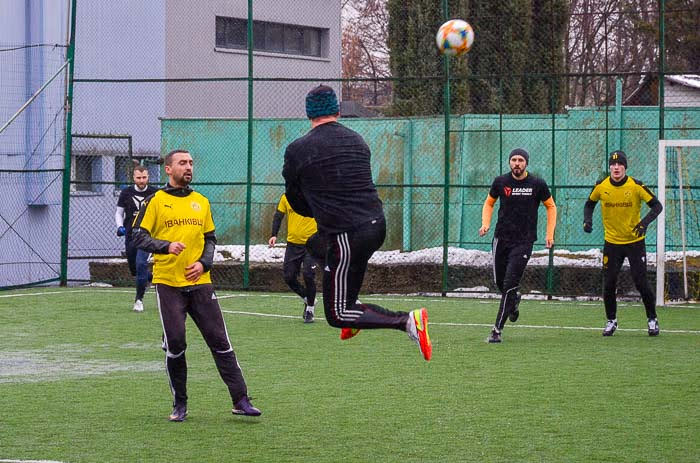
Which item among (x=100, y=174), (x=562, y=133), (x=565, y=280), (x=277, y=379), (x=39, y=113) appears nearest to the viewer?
(x=277, y=379)

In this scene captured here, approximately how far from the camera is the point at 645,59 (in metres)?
35.5

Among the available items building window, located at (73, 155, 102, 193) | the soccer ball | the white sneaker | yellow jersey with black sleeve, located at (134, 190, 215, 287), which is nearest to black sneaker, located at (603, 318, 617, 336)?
the soccer ball

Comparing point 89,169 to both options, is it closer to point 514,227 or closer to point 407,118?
point 407,118

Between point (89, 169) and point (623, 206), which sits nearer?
point (623, 206)

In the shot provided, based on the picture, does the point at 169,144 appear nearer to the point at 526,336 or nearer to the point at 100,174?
the point at 100,174

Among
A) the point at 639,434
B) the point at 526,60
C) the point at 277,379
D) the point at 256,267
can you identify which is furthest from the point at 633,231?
the point at 526,60

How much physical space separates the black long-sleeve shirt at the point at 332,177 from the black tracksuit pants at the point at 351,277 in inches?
2.8

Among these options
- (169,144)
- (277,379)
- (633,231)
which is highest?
(169,144)

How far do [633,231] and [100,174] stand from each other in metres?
16.7

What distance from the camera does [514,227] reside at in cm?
1294

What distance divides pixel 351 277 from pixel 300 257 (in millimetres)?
7727

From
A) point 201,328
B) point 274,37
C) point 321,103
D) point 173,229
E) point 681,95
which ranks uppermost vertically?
point 274,37

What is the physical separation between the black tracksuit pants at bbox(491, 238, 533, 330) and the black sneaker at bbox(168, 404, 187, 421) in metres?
5.32

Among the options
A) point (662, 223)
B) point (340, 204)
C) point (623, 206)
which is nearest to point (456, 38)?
point (623, 206)
